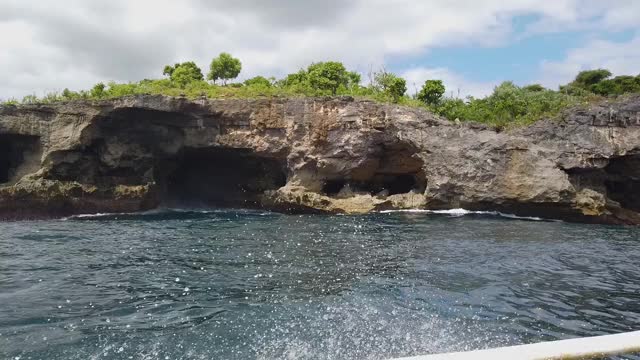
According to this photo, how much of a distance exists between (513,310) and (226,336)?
4.78m

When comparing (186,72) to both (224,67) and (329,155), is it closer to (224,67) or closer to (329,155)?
(224,67)

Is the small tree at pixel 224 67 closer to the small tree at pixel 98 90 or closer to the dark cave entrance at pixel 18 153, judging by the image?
the small tree at pixel 98 90

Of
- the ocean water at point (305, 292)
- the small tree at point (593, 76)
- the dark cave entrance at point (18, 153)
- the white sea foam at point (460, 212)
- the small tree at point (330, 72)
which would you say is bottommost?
the ocean water at point (305, 292)

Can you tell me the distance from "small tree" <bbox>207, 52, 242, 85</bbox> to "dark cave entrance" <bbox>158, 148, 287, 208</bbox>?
9676 millimetres

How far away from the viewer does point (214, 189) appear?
31469 millimetres

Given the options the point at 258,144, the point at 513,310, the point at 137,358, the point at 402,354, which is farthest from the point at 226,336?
the point at 258,144

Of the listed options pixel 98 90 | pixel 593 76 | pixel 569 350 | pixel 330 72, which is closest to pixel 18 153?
pixel 98 90

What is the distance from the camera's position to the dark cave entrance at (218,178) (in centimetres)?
2844

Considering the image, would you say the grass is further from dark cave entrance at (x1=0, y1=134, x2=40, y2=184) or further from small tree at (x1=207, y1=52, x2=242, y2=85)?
small tree at (x1=207, y1=52, x2=242, y2=85)

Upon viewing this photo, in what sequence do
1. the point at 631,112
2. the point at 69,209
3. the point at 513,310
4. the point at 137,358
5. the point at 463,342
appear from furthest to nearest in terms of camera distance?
1. the point at 69,209
2. the point at 631,112
3. the point at 513,310
4. the point at 463,342
5. the point at 137,358

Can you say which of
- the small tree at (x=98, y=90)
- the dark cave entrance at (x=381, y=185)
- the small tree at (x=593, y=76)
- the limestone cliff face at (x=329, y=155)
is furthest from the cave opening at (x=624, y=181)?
the small tree at (x=98, y=90)

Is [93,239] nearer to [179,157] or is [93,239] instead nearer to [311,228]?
[311,228]

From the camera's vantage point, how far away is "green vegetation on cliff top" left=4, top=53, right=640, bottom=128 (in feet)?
83.6

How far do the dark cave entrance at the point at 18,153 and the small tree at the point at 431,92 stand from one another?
22.2 m
